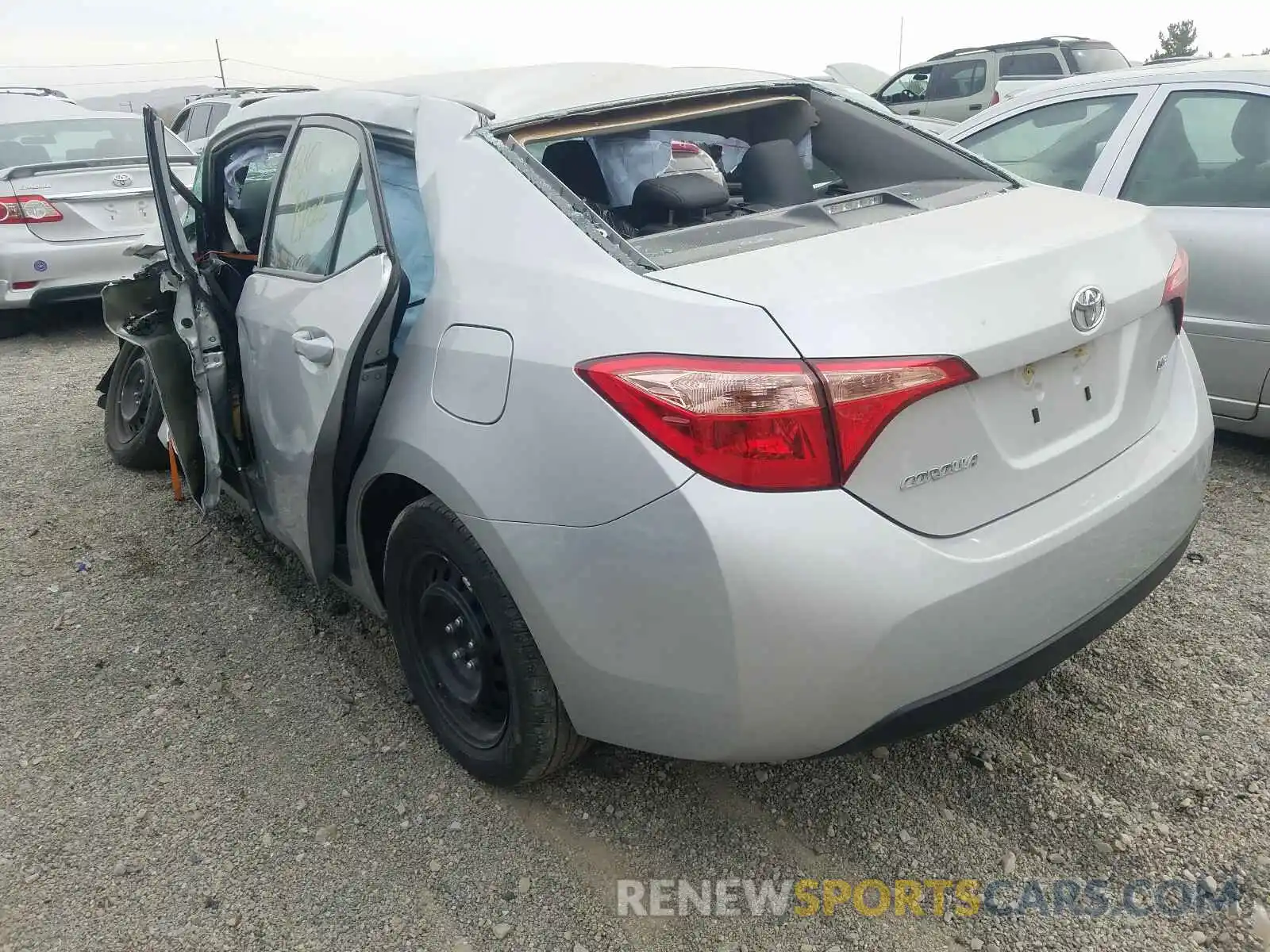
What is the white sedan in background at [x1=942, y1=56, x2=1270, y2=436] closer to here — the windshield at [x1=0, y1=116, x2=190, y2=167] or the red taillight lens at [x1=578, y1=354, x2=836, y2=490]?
the red taillight lens at [x1=578, y1=354, x2=836, y2=490]

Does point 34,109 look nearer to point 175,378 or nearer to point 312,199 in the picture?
point 175,378

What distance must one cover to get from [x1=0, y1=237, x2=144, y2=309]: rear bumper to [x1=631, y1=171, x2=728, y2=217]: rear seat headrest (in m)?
5.24

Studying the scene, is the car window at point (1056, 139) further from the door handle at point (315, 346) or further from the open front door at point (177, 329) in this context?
the open front door at point (177, 329)

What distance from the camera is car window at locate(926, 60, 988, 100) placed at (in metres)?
15.1

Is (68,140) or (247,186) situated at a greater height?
(247,186)

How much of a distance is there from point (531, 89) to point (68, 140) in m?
7.06

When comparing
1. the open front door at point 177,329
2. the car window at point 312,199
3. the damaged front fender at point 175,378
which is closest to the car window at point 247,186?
the open front door at point 177,329

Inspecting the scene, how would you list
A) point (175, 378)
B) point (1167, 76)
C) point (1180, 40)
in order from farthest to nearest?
point (1180, 40) < point (1167, 76) < point (175, 378)

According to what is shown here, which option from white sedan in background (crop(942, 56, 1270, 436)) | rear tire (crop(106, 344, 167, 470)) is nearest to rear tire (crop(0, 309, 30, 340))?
rear tire (crop(106, 344, 167, 470))

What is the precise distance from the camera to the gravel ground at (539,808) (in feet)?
6.77

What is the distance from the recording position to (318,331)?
2.53 m

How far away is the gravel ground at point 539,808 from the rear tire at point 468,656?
0.52 feet

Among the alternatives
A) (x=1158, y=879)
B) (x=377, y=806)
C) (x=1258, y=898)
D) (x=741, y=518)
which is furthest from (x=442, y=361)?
(x=1258, y=898)

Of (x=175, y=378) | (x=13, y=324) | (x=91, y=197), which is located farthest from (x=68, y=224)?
(x=175, y=378)
